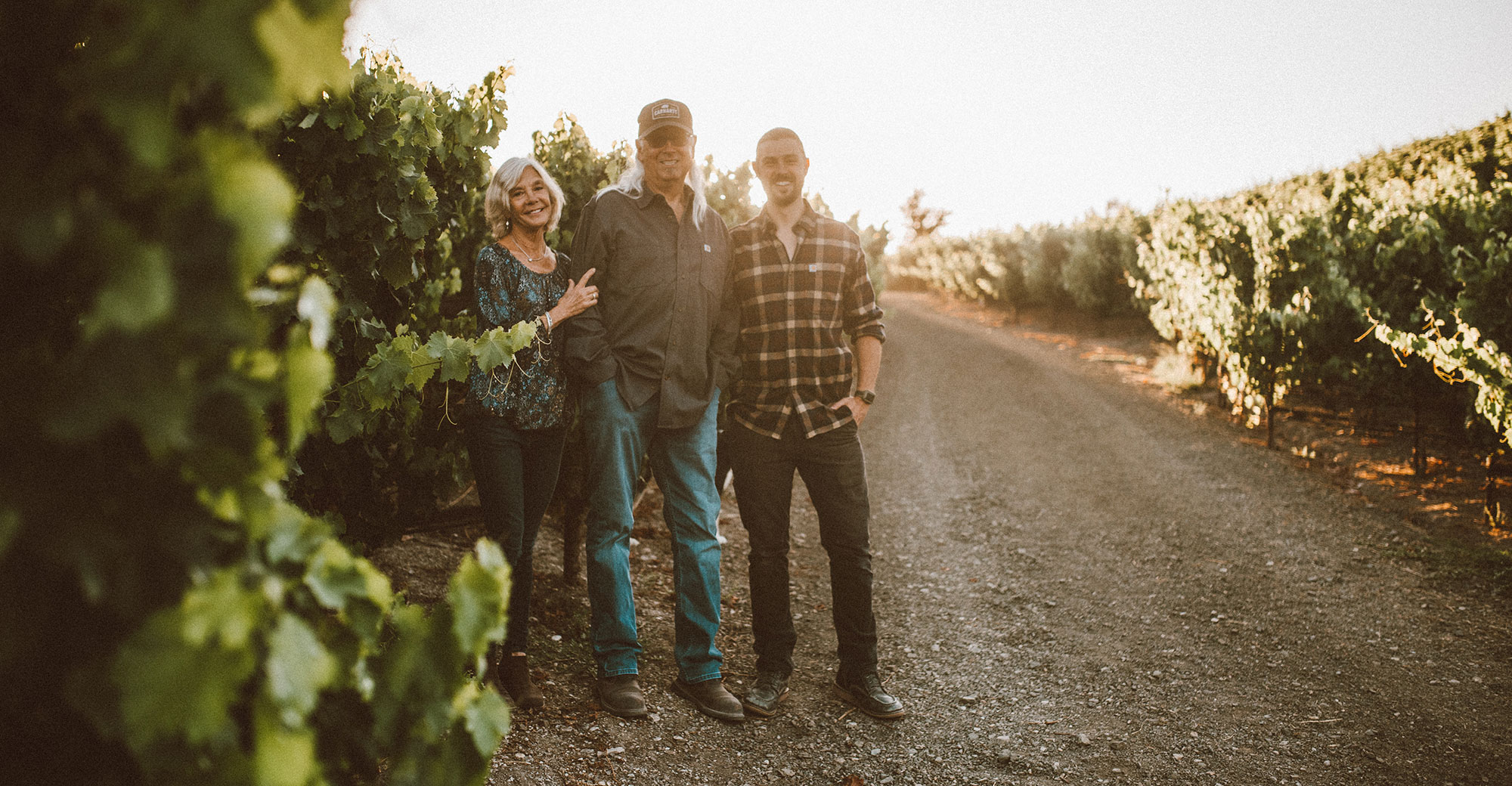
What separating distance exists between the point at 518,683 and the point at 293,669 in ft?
8.12

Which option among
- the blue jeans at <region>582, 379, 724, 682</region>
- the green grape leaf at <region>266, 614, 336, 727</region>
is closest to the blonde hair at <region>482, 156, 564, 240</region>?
the blue jeans at <region>582, 379, 724, 682</region>

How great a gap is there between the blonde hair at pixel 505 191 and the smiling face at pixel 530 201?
1cm

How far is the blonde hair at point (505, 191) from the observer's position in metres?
3.35

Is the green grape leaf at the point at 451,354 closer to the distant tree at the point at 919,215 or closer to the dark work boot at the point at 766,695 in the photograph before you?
the dark work boot at the point at 766,695

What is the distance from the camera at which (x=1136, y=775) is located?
3023mm

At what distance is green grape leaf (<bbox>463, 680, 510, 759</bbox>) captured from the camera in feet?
4.11

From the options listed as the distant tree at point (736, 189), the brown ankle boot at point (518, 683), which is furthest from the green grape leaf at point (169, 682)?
the distant tree at point (736, 189)

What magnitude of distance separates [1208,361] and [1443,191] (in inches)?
152


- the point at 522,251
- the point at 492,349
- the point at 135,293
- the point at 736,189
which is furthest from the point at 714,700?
the point at 736,189

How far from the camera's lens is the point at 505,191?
3.34 meters

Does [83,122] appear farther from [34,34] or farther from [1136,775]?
[1136,775]

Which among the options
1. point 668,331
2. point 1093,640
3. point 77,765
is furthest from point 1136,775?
point 77,765

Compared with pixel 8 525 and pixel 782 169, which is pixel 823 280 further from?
pixel 8 525

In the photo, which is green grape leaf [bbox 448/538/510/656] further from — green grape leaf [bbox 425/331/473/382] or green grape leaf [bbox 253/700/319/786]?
green grape leaf [bbox 425/331/473/382]
